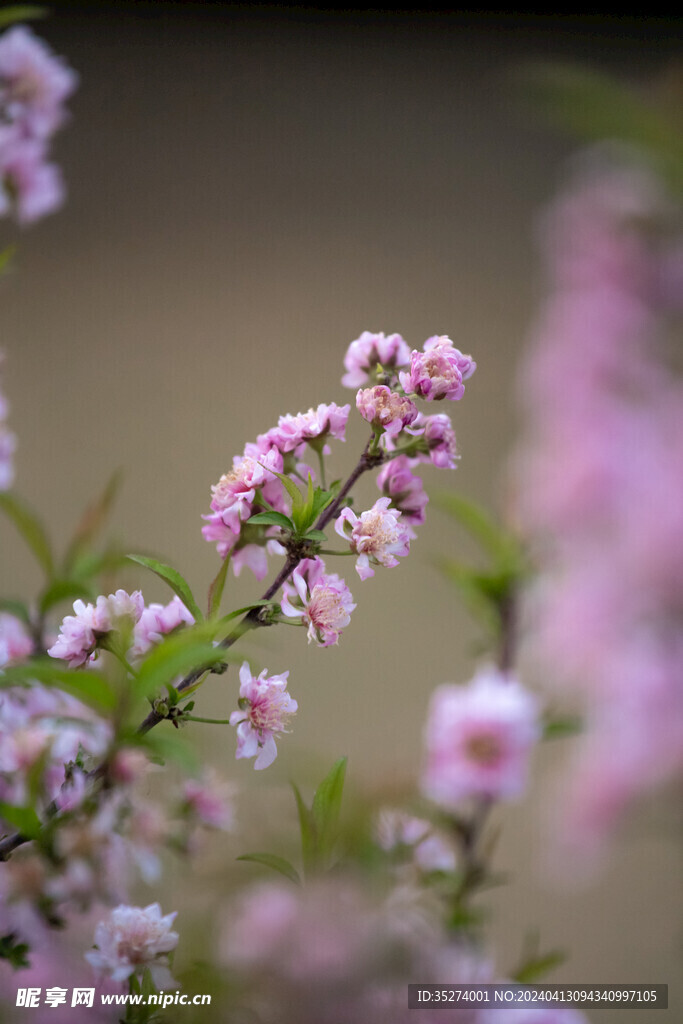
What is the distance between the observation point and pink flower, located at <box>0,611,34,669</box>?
0.42 metres

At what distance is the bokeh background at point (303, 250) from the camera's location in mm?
1509

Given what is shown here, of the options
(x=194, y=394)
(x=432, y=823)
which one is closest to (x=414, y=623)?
(x=194, y=394)

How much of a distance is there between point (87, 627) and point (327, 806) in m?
0.13

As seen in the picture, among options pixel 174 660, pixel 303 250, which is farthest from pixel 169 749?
pixel 303 250

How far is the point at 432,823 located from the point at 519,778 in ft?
0.28

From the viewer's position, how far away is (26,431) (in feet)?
5.25

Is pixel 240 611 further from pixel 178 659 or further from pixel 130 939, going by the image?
pixel 130 939

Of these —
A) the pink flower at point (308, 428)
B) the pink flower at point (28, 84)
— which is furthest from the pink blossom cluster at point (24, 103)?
the pink flower at point (308, 428)

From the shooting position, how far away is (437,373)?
319 millimetres

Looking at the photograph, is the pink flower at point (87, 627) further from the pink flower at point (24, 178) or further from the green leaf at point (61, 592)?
the pink flower at point (24, 178)

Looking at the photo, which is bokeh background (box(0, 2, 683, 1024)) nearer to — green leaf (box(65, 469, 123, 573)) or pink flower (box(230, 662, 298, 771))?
green leaf (box(65, 469, 123, 573))

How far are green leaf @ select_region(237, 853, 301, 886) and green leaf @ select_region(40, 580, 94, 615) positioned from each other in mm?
159

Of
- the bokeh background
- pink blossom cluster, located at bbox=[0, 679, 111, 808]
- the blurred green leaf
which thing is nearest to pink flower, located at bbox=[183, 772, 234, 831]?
pink blossom cluster, located at bbox=[0, 679, 111, 808]

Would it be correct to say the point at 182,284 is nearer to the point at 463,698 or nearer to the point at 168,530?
the point at 168,530
